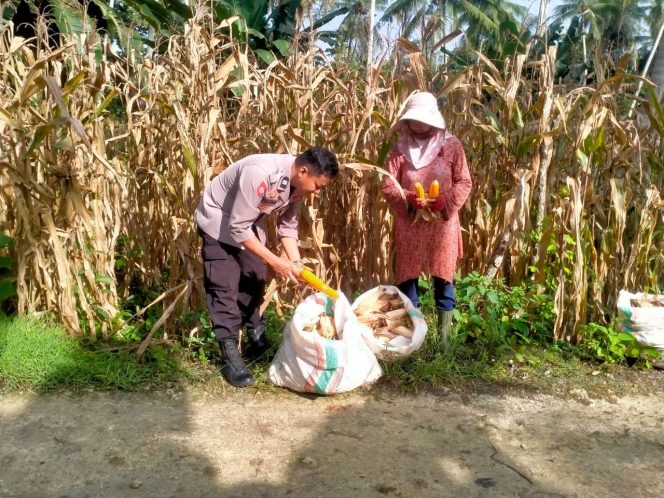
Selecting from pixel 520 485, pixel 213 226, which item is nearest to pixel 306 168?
pixel 213 226

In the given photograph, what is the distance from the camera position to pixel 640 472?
8.41 ft

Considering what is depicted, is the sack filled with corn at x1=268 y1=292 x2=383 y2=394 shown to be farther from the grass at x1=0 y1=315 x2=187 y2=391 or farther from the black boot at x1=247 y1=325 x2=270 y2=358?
the grass at x1=0 y1=315 x2=187 y2=391

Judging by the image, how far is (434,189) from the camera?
3.34m

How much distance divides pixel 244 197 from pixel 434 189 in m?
1.08

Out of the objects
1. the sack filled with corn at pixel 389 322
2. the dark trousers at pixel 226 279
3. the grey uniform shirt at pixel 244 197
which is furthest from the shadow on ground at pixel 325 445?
the grey uniform shirt at pixel 244 197

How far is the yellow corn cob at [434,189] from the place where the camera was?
331 centimetres

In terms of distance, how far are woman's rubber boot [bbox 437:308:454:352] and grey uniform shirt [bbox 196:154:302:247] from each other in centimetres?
114

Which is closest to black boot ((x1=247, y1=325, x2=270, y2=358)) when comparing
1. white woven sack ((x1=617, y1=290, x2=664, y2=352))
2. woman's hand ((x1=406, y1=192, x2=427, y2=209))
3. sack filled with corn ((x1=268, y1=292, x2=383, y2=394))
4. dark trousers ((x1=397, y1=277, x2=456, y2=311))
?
sack filled with corn ((x1=268, y1=292, x2=383, y2=394))

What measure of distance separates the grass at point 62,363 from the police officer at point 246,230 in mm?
400

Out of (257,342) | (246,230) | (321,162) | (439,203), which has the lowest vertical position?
(257,342)

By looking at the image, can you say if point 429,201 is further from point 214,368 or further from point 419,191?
point 214,368

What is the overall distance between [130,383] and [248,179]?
129 centimetres

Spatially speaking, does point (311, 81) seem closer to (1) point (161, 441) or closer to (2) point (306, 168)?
(2) point (306, 168)

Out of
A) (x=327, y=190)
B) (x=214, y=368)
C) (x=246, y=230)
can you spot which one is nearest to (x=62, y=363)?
(x=214, y=368)
